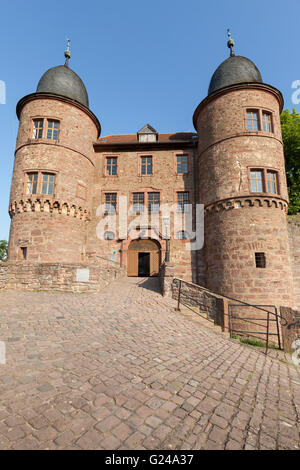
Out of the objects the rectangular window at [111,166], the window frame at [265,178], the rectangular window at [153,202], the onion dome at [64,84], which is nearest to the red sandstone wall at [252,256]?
the window frame at [265,178]

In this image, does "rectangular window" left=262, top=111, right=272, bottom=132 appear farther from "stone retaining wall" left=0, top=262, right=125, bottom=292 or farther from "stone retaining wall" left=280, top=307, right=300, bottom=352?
"stone retaining wall" left=0, top=262, right=125, bottom=292

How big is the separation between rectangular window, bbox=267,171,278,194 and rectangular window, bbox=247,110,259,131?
3104 mm

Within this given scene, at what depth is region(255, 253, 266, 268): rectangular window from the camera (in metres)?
12.4

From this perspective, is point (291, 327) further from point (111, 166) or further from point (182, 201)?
point (111, 166)

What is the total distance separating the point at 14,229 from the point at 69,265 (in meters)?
8.26

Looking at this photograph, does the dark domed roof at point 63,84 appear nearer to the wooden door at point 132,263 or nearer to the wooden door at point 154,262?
the wooden door at point 132,263

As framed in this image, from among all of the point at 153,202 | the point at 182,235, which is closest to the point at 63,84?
the point at 153,202

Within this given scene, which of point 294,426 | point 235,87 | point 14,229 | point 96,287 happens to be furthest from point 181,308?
point 235,87

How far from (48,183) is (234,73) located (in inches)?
600

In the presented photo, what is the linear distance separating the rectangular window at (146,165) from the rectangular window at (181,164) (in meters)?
2.40

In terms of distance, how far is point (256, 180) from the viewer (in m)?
13.5

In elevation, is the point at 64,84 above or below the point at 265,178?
above

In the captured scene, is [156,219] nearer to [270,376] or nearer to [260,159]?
[260,159]

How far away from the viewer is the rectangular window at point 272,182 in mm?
13452
